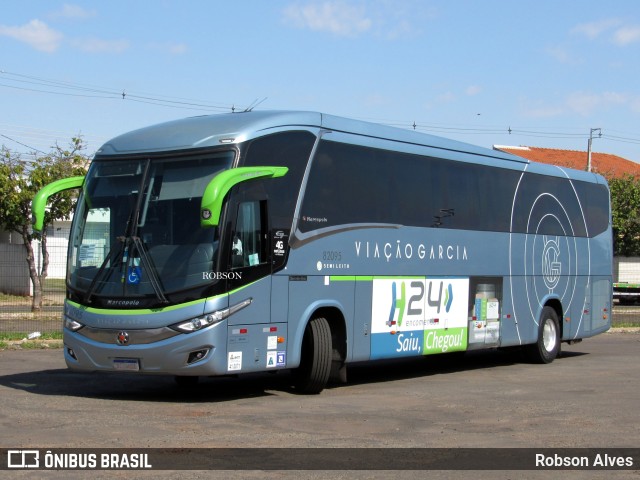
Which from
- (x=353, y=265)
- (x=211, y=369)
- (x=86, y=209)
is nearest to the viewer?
(x=211, y=369)

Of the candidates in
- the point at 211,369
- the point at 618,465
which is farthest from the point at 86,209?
the point at 618,465

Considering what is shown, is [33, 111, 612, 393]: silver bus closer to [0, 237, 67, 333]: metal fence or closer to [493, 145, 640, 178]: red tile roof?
[0, 237, 67, 333]: metal fence

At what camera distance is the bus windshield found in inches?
498

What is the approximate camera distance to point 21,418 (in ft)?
36.5

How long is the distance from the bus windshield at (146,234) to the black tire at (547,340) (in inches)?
369

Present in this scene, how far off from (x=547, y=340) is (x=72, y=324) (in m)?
10.4

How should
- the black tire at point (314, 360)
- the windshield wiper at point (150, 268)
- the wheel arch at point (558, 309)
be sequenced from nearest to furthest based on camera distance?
the windshield wiper at point (150, 268) → the black tire at point (314, 360) → the wheel arch at point (558, 309)

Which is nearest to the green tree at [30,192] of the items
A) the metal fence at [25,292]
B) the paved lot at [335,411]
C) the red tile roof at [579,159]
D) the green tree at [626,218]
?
the metal fence at [25,292]

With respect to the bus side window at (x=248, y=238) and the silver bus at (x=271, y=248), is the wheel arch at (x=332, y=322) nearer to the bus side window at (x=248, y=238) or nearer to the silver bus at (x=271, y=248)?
the silver bus at (x=271, y=248)

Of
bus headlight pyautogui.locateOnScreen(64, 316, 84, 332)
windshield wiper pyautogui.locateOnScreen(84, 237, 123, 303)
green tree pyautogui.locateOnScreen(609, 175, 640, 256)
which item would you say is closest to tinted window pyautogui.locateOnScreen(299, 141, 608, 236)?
windshield wiper pyautogui.locateOnScreen(84, 237, 123, 303)

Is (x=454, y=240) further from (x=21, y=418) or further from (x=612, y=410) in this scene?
(x=21, y=418)

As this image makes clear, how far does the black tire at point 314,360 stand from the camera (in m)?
14.0

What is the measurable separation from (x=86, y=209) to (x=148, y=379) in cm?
332

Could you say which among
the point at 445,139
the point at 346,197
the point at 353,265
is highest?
the point at 445,139
